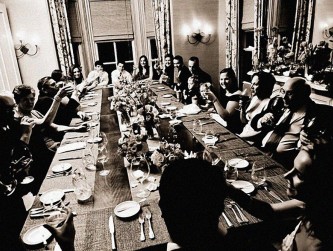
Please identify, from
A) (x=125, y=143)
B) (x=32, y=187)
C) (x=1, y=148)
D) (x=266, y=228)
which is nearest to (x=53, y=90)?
(x=32, y=187)

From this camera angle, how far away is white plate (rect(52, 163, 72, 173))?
202 centimetres

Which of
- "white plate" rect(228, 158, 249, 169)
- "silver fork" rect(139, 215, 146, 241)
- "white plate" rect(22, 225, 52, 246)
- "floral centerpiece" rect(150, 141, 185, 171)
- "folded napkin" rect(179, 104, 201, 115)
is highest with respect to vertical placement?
"floral centerpiece" rect(150, 141, 185, 171)

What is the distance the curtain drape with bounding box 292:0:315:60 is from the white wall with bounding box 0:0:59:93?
522cm

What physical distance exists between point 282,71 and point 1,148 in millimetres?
3990

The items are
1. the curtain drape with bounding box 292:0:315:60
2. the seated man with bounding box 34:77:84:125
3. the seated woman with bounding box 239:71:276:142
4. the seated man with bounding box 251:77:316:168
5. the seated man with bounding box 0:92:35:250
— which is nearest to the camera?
the seated man with bounding box 0:92:35:250

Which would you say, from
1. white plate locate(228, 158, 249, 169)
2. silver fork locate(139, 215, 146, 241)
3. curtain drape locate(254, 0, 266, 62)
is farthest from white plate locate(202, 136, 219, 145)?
curtain drape locate(254, 0, 266, 62)

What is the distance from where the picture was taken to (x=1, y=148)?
1.86 metres

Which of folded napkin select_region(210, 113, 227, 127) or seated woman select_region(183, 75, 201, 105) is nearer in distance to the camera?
folded napkin select_region(210, 113, 227, 127)

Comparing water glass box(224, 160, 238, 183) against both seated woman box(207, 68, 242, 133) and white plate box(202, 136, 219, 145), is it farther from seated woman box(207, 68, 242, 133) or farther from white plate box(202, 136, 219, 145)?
seated woman box(207, 68, 242, 133)

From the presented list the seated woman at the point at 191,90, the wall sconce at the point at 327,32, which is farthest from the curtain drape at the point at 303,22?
the seated woman at the point at 191,90

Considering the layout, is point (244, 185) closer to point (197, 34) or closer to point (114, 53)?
point (197, 34)

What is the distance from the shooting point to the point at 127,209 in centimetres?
149

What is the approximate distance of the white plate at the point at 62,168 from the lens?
6.62 feet

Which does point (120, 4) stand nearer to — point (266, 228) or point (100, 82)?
point (100, 82)
